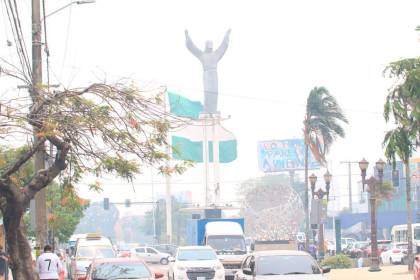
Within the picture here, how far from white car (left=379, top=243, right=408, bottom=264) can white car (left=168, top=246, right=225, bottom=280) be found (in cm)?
2935

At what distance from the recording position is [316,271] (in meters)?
22.9

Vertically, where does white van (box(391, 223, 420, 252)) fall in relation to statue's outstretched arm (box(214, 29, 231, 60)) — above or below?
below

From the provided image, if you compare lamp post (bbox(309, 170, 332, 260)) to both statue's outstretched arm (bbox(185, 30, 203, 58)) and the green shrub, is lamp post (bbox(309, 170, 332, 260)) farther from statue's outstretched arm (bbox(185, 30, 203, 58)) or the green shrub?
statue's outstretched arm (bbox(185, 30, 203, 58))

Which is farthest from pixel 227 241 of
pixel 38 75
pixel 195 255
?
pixel 38 75

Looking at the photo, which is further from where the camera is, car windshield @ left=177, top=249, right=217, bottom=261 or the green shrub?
the green shrub

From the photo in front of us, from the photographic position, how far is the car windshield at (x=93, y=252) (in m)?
39.5

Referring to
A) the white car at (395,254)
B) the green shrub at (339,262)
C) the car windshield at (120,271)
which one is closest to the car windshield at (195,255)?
the car windshield at (120,271)

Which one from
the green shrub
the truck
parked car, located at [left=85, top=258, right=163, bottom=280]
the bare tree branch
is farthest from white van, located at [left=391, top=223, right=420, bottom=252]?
the bare tree branch

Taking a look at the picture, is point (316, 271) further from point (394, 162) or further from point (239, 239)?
point (239, 239)

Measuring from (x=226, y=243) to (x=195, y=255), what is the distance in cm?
736

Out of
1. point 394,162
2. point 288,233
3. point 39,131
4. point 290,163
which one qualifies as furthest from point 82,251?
point 290,163

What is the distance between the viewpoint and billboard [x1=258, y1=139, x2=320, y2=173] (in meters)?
159

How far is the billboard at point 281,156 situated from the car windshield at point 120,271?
135m

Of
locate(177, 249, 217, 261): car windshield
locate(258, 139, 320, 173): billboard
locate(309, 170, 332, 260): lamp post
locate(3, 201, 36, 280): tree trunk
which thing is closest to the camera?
locate(3, 201, 36, 280): tree trunk
